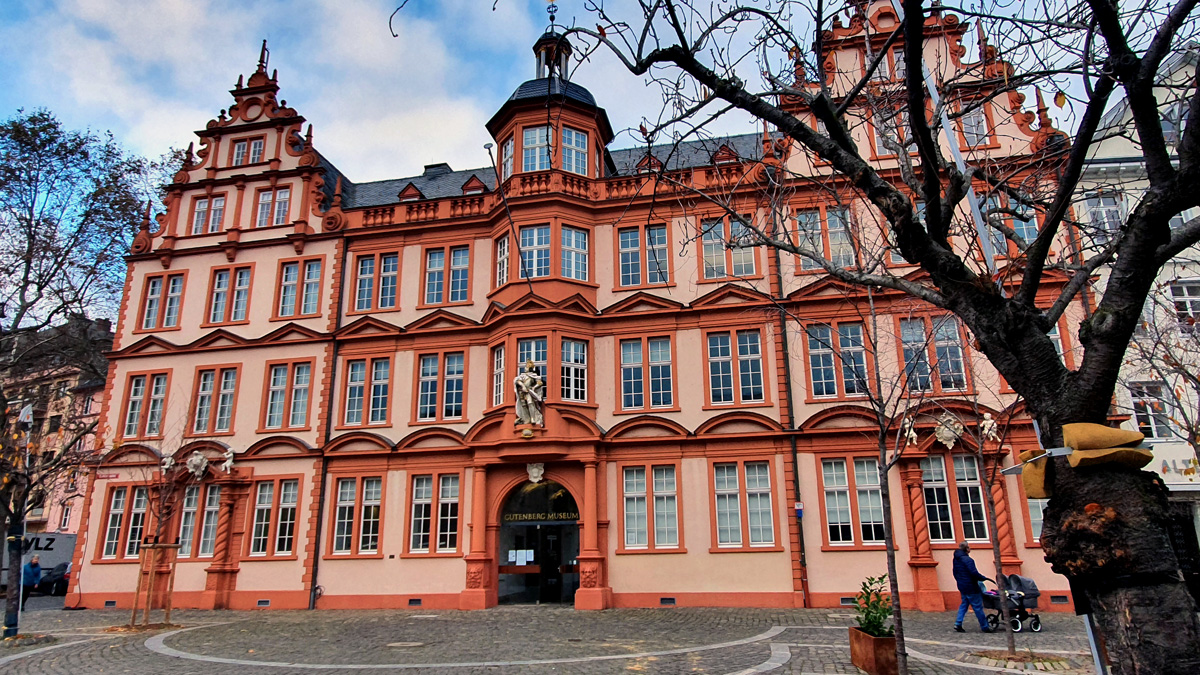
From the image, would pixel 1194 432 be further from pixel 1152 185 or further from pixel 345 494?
pixel 345 494

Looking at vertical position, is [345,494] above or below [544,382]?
below

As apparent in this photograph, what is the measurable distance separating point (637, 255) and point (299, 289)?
37.2 ft

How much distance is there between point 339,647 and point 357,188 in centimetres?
1970

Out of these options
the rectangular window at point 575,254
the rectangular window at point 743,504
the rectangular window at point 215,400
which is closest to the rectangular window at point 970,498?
the rectangular window at point 743,504

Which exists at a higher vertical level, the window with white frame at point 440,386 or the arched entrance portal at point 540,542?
the window with white frame at point 440,386

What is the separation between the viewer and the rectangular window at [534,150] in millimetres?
23641

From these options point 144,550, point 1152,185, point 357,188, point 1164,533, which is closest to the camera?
point 1164,533

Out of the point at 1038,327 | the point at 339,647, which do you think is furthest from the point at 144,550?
the point at 1038,327

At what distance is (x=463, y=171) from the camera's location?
2961cm

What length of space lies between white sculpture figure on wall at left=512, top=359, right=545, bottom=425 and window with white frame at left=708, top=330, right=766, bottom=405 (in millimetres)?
4773

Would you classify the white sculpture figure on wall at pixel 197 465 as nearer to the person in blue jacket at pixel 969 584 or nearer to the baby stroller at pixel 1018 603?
the person in blue jacket at pixel 969 584

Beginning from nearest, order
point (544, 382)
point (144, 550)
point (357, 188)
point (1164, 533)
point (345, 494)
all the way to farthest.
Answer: point (1164, 533), point (144, 550), point (544, 382), point (345, 494), point (357, 188)

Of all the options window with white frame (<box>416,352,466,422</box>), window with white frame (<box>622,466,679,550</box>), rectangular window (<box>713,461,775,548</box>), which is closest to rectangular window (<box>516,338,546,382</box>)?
window with white frame (<box>416,352,466,422</box>)

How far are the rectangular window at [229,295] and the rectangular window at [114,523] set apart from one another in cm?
620
